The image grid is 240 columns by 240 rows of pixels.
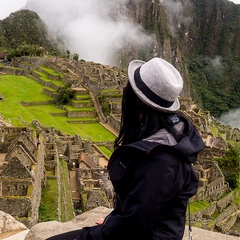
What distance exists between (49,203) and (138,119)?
8832 millimetres

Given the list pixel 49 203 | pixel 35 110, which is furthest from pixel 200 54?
pixel 49 203

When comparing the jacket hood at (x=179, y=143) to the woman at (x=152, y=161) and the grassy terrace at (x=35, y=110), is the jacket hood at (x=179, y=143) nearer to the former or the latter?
the woman at (x=152, y=161)

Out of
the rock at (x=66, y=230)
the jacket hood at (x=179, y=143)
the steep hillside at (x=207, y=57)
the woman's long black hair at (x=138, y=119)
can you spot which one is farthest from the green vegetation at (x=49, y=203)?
the steep hillside at (x=207, y=57)

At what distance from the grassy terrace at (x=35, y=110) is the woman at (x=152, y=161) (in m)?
19.6

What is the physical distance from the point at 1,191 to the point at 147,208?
24.1 feet

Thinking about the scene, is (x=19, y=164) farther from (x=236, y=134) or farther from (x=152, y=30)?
(x=152, y=30)

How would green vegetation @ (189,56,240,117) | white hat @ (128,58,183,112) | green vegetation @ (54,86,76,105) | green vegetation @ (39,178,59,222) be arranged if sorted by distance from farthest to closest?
green vegetation @ (189,56,240,117) → green vegetation @ (54,86,76,105) → green vegetation @ (39,178,59,222) → white hat @ (128,58,183,112)

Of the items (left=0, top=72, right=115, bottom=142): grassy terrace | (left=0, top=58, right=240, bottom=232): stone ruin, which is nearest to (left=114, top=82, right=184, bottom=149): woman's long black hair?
(left=0, top=58, right=240, bottom=232): stone ruin

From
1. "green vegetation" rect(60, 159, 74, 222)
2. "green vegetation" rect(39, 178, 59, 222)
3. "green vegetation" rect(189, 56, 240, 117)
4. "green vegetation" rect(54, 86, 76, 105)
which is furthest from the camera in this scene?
"green vegetation" rect(189, 56, 240, 117)

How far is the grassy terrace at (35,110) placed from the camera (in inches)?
1113

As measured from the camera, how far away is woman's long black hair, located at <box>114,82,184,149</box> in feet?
11.2

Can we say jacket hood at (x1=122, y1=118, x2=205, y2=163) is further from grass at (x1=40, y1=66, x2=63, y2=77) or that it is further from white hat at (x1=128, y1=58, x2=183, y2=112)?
grass at (x1=40, y1=66, x2=63, y2=77)

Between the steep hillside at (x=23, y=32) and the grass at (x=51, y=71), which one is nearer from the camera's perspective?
the grass at (x=51, y=71)

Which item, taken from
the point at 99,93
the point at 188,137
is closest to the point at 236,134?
the point at 99,93
